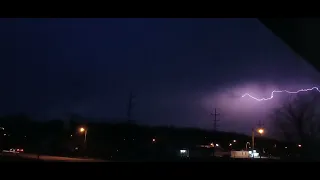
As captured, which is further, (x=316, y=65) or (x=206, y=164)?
(x=316, y=65)

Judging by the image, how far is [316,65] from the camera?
4.15 meters

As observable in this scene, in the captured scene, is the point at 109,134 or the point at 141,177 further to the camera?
the point at 109,134

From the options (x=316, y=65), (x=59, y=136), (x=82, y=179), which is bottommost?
(x=82, y=179)

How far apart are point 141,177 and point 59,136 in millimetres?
4649

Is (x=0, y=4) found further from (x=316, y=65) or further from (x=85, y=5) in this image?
(x=316, y=65)

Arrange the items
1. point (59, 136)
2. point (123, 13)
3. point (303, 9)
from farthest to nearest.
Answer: point (59, 136) → point (123, 13) → point (303, 9)

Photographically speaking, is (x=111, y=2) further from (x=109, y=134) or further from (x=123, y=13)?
(x=109, y=134)

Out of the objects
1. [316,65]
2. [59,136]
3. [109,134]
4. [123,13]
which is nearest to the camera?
[123,13]

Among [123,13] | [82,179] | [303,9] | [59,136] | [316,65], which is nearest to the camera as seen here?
[82,179]

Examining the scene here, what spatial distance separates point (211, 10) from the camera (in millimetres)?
2799

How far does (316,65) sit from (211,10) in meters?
2.00

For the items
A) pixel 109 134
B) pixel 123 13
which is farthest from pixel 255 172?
pixel 109 134

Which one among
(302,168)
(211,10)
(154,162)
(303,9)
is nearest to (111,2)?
(211,10)

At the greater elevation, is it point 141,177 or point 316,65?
point 316,65
